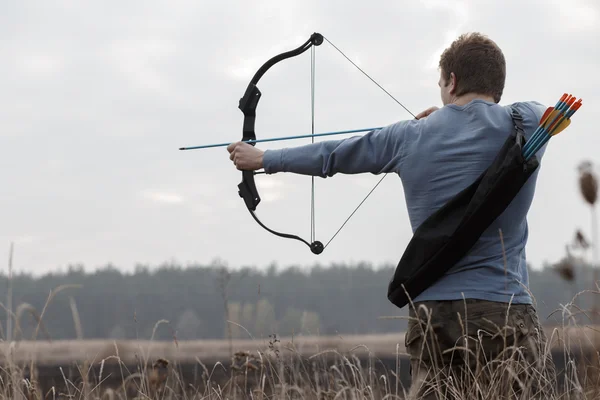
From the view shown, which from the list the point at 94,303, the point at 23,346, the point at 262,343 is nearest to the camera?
the point at 23,346

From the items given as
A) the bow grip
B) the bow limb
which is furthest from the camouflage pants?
the bow grip

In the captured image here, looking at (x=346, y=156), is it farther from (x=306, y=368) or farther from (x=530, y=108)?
(x=306, y=368)

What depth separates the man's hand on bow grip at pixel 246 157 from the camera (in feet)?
8.86

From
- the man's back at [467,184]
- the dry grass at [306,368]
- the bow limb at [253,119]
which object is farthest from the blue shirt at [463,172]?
the bow limb at [253,119]

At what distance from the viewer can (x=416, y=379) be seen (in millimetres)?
2242

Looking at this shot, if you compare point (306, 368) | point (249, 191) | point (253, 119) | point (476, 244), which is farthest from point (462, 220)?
point (253, 119)

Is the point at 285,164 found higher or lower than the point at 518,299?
higher

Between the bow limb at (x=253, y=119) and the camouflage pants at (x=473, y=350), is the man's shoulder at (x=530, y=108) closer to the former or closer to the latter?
the camouflage pants at (x=473, y=350)

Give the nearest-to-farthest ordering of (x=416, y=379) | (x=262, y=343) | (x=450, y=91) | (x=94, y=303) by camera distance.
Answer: (x=416, y=379) → (x=450, y=91) → (x=262, y=343) → (x=94, y=303)

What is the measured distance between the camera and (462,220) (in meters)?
2.22

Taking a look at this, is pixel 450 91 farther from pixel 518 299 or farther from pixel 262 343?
pixel 262 343

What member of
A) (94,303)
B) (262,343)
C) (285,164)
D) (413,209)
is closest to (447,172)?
(413,209)

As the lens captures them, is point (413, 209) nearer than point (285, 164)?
Yes

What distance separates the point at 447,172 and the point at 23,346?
1.36 m
